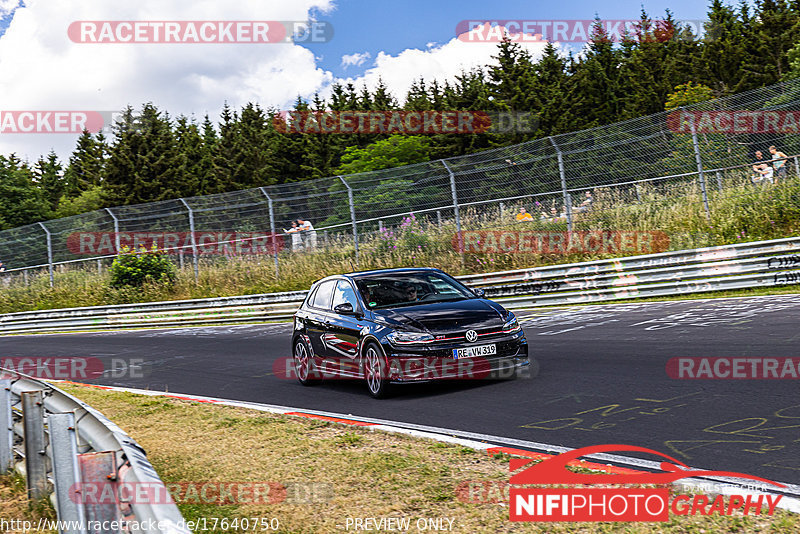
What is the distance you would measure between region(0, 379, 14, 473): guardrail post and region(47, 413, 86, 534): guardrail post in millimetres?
2236

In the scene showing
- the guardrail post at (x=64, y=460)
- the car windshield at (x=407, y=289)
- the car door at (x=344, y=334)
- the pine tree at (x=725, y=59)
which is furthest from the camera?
the pine tree at (x=725, y=59)

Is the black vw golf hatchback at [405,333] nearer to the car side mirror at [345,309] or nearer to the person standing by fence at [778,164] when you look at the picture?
the car side mirror at [345,309]

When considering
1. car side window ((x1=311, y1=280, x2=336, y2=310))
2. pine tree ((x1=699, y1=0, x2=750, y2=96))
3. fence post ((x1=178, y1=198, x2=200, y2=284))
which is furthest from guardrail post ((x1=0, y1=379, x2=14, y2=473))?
pine tree ((x1=699, y1=0, x2=750, y2=96))

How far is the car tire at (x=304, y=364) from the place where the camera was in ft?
A: 34.7

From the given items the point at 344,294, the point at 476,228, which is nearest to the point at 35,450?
the point at 344,294

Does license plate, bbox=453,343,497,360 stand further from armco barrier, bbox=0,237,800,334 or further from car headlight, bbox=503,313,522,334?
armco barrier, bbox=0,237,800,334

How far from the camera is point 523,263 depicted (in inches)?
766

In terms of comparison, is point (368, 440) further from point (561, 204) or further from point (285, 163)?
point (285, 163)

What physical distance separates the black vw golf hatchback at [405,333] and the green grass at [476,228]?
8.09 m

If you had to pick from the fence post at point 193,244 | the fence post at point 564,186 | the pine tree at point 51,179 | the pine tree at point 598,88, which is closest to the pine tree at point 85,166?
the pine tree at point 51,179

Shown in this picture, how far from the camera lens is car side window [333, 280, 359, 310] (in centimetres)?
992

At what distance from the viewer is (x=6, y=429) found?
616 centimetres

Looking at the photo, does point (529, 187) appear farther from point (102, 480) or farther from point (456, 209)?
point (102, 480)

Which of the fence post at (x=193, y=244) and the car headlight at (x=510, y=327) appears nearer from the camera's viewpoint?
the car headlight at (x=510, y=327)
